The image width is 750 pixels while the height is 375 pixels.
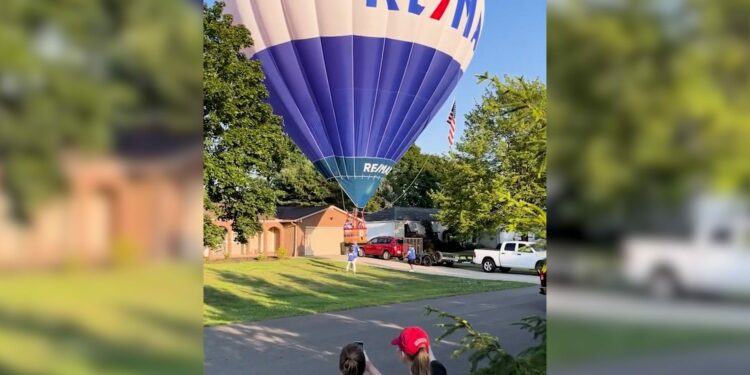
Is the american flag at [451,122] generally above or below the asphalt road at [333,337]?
above

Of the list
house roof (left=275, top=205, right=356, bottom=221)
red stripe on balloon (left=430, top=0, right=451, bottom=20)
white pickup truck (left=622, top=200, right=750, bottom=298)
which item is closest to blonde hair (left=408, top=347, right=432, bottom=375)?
white pickup truck (left=622, top=200, right=750, bottom=298)

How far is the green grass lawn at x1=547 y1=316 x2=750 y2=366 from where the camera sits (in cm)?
92

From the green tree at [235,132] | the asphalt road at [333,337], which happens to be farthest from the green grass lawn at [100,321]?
the green tree at [235,132]

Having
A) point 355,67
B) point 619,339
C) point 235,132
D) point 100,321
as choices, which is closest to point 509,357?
point 619,339

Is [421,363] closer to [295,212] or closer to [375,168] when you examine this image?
[375,168]

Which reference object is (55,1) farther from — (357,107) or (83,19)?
(357,107)

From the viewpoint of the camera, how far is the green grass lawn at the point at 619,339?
0.92 metres

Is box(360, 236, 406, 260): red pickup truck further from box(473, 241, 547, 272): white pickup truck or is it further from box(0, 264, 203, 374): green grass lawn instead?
box(0, 264, 203, 374): green grass lawn

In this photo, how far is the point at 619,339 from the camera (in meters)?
0.97

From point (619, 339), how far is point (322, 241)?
123ft

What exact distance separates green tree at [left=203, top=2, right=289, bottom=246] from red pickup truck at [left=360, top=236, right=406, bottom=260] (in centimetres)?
1752

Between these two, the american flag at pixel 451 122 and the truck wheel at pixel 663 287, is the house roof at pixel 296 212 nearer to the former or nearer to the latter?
the american flag at pixel 451 122

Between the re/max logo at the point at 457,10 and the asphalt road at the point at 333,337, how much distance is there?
25.6 ft

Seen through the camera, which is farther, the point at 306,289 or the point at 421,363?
the point at 306,289
